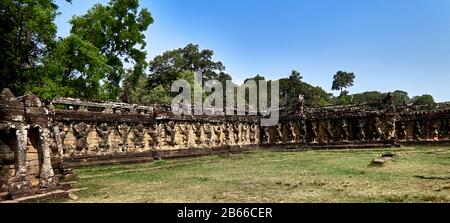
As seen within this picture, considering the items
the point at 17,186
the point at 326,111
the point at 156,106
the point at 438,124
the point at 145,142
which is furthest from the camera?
the point at 326,111

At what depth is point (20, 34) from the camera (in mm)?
24547

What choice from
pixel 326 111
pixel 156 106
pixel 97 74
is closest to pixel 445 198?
pixel 156 106

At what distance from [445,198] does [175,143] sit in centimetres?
1358

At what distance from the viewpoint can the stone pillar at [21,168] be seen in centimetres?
682

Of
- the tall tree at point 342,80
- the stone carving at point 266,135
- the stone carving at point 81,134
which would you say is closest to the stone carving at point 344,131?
the stone carving at point 266,135

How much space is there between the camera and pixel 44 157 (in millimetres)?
7512

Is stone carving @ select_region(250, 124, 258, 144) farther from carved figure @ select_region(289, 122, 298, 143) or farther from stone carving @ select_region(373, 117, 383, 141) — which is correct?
stone carving @ select_region(373, 117, 383, 141)

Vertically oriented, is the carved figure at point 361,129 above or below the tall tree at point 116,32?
below

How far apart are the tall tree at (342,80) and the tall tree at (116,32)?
61181mm

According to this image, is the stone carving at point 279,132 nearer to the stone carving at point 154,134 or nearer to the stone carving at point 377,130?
the stone carving at point 377,130

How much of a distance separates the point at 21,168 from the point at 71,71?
66.0 feet

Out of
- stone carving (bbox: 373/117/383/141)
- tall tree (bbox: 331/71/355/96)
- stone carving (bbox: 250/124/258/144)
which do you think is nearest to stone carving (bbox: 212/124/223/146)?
stone carving (bbox: 250/124/258/144)

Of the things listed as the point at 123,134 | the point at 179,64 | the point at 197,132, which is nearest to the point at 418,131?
the point at 197,132

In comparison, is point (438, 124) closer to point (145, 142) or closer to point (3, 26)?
point (145, 142)
